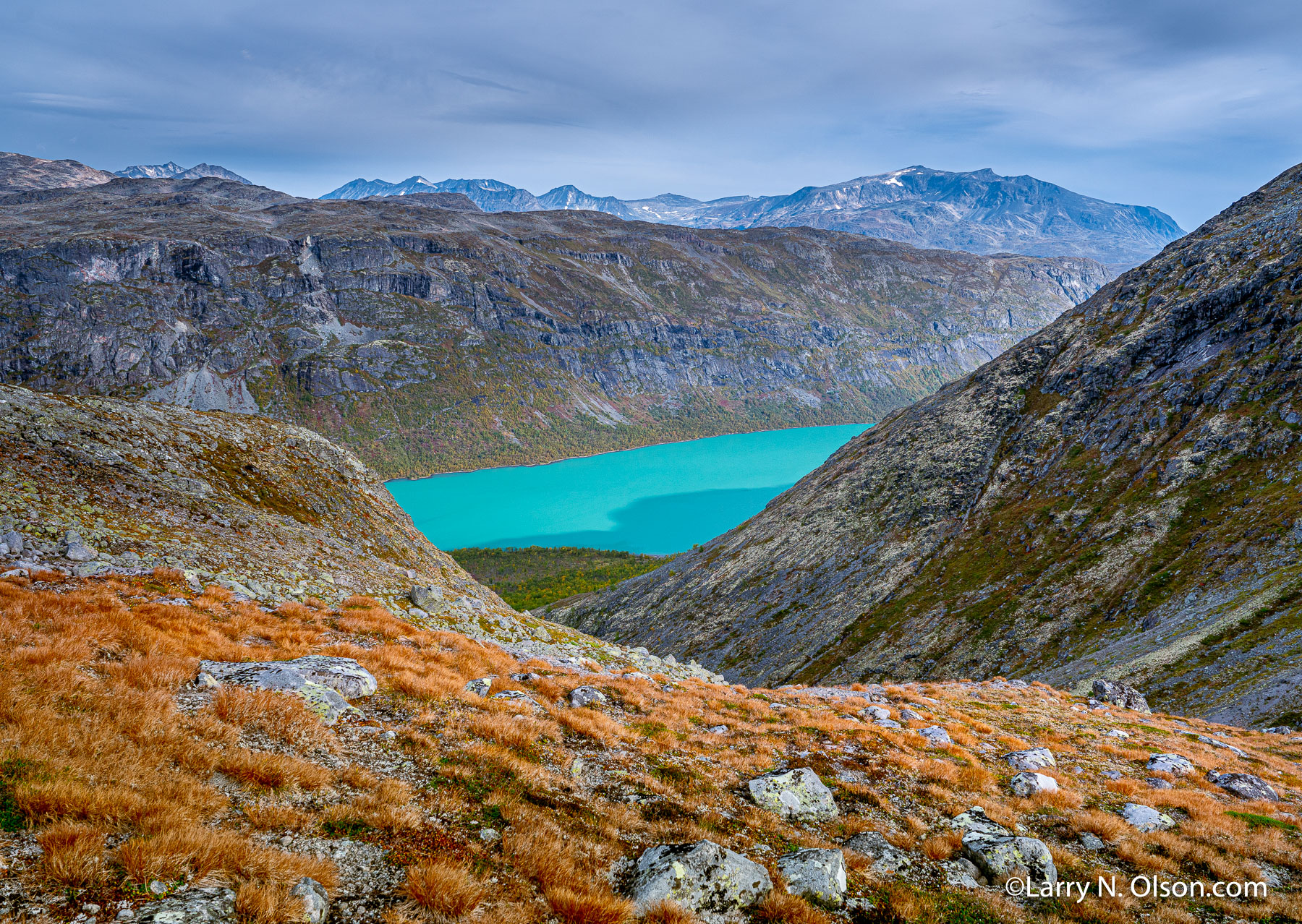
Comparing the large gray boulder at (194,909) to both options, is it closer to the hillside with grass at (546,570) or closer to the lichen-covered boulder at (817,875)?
the lichen-covered boulder at (817,875)

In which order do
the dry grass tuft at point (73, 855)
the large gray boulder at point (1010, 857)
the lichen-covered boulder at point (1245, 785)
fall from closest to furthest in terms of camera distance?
the dry grass tuft at point (73, 855) → the large gray boulder at point (1010, 857) → the lichen-covered boulder at point (1245, 785)

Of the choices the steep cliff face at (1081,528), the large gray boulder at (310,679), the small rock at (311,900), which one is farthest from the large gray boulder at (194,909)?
the steep cliff face at (1081,528)

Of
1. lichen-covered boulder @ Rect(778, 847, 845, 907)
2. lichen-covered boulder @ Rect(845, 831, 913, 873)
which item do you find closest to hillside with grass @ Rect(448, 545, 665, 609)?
lichen-covered boulder @ Rect(845, 831, 913, 873)

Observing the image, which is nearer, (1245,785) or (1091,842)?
(1091,842)

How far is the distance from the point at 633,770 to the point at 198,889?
793cm

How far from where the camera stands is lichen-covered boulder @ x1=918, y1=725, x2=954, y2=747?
1722cm

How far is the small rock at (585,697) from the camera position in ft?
53.8

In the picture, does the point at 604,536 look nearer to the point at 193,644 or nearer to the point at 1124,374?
the point at 1124,374

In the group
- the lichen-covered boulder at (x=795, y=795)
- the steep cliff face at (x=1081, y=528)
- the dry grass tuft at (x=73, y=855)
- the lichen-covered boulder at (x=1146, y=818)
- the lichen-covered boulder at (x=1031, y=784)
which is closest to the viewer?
the dry grass tuft at (x=73, y=855)

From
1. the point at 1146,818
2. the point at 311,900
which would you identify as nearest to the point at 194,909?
the point at 311,900

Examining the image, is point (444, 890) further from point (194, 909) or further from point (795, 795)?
point (795, 795)

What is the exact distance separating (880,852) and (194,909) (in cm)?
1007

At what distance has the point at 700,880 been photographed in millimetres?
7633

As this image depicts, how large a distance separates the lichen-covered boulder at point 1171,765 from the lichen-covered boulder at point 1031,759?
338cm
